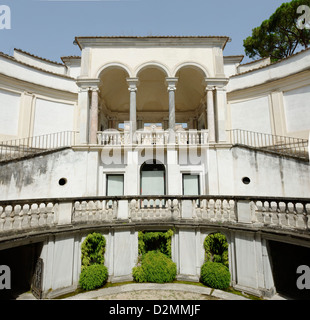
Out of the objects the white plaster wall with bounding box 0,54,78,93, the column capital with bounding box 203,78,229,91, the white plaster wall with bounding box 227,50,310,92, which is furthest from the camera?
the white plaster wall with bounding box 0,54,78,93

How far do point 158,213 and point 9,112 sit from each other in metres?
15.8

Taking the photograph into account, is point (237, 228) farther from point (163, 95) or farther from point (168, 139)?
point (163, 95)

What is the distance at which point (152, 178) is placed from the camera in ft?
45.3

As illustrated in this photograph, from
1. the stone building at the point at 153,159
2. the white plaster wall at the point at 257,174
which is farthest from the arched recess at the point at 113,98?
the white plaster wall at the point at 257,174

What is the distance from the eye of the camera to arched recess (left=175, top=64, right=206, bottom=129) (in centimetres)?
1697

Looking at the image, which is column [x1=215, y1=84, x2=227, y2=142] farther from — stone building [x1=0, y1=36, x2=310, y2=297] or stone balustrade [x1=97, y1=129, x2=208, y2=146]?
stone balustrade [x1=97, y1=129, x2=208, y2=146]

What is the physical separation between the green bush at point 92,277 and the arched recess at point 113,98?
486 inches

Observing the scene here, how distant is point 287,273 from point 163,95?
16.3m

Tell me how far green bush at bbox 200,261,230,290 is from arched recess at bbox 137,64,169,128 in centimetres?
1433

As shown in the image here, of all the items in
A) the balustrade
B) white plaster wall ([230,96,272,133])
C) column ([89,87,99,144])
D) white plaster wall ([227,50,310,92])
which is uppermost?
white plaster wall ([227,50,310,92])

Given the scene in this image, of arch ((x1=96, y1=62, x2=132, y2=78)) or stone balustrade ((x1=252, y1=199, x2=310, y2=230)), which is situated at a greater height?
arch ((x1=96, y1=62, x2=132, y2=78))

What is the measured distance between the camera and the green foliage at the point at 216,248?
28.0 feet

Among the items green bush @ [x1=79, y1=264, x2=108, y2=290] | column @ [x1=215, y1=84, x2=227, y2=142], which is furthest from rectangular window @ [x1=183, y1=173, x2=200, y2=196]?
green bush @ [x1=79, y1=264, x2=108, y2=290]

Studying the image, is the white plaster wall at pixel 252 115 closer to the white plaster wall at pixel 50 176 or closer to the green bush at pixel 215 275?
the green bush at pixel 215 275
